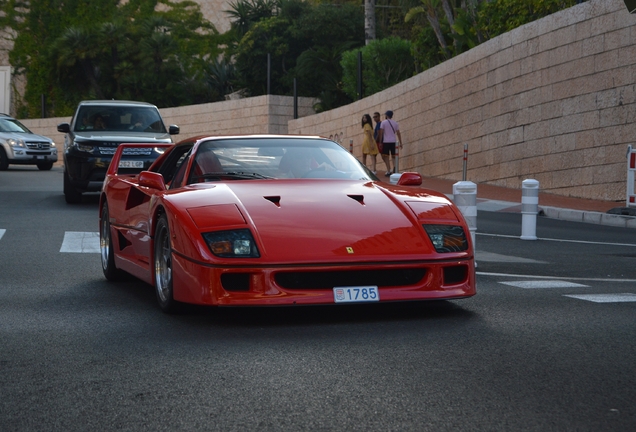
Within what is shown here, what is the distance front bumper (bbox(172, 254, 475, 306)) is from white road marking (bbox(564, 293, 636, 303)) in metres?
1.36

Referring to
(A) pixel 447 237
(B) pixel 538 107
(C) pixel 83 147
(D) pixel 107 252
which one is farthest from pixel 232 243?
(B) pixel 538 107

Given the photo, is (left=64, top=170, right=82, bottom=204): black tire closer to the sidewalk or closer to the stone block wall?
the sidewalk

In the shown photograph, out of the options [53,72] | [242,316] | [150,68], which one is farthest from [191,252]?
[53,72]

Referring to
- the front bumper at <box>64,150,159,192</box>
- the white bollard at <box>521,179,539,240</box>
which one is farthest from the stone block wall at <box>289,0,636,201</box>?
the front bumper at <box>64,150,159,192</box>

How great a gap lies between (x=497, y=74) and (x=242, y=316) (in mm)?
19920

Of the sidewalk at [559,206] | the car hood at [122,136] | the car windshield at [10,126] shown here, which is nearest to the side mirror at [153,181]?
the sidewalk at [559,206]

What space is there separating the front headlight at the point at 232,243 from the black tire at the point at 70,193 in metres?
12.7

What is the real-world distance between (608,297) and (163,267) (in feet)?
10.1

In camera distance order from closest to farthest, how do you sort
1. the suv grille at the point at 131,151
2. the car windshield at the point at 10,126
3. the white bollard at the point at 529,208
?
the white bollard at the point at 529,208, the suv grille at the point at 131,151, the car windshield at the point at 10,126

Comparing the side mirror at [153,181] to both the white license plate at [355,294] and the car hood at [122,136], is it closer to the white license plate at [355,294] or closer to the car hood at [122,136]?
the white license plate at [355,294]

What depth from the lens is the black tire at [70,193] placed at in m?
18.9

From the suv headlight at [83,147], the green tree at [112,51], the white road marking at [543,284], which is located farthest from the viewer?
the green tree at [112,51]

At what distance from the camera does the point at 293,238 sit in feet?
21.9

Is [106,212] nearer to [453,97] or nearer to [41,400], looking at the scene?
[41,400]
